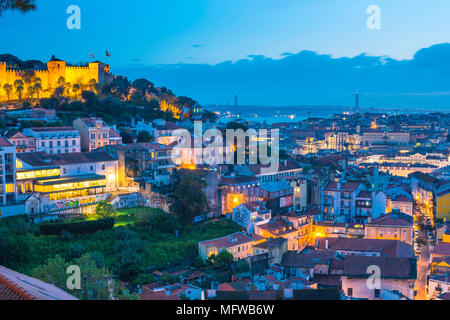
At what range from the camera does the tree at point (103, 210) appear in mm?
11422

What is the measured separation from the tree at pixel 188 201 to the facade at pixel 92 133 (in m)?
4.64

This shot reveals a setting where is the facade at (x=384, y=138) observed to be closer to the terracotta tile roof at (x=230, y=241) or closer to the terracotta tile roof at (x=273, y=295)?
A: the terracotta tile roof at (x=230, y=241)

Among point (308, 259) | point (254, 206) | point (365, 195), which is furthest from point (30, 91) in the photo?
point (308, 259)

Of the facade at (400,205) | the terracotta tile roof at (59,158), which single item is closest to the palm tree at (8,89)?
the terracotta tile roof at (59,158)

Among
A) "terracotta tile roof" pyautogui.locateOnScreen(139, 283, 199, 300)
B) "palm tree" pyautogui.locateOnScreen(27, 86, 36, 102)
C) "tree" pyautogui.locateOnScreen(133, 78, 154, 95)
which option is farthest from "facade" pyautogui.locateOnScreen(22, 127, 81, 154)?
"tree" pyautogui.locateOnScreen(133, 78, 154, 95)

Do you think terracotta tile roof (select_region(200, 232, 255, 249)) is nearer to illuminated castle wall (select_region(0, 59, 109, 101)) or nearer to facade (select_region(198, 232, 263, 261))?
facade (select_region(198, 232, 263, 261))

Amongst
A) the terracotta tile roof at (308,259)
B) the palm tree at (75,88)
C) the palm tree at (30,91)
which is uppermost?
the palm tree at (75,88)

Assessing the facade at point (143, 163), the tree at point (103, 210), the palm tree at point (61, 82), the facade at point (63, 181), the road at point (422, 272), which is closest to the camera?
the road at point (422, 272)

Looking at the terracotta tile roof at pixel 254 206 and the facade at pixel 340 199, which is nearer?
the terracotta tile roof at pixel 254 206

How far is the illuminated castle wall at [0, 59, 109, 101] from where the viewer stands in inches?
857

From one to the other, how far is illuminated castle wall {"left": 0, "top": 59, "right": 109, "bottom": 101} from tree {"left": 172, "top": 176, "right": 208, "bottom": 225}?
1217 cm

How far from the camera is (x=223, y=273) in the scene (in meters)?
10.2

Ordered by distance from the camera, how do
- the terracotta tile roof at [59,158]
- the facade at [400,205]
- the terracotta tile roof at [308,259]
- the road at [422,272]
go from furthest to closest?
the facade at [400,205], the terracotta tile roof at [59,158], the terracotta tile roof at [308,259], the road at [422,272]
